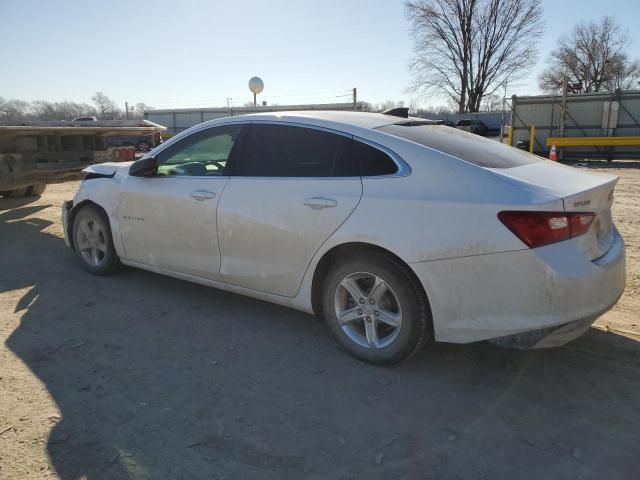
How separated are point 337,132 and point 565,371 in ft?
7.03

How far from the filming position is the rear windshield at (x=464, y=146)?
316cm

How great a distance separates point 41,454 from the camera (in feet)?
8.06

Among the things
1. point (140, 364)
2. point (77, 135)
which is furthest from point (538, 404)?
point (77, 135)

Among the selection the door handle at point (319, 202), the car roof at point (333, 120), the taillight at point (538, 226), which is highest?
the car roof at point (333, 120)

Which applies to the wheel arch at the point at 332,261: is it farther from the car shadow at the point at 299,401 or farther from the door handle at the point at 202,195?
the door handle at the point at 202,195

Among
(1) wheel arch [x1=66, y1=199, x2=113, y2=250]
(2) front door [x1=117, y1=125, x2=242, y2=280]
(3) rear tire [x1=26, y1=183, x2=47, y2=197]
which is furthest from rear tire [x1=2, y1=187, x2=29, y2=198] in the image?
(2) front door [x1=117, y1=125, x2=242, y2=280]

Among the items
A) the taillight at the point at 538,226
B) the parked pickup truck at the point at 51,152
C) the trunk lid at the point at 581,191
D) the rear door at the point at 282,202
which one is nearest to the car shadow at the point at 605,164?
the parked pickup truck at the point at 51,152

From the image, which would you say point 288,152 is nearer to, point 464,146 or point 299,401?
point 464,146

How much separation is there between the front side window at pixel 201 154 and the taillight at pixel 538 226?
2233 millimetres

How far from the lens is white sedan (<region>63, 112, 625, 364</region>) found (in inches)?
107

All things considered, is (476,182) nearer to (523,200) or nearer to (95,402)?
(523,200)

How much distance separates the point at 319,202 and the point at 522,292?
1359 mm

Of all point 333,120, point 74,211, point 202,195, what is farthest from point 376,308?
point 74,211

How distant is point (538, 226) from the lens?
267 centimetres
